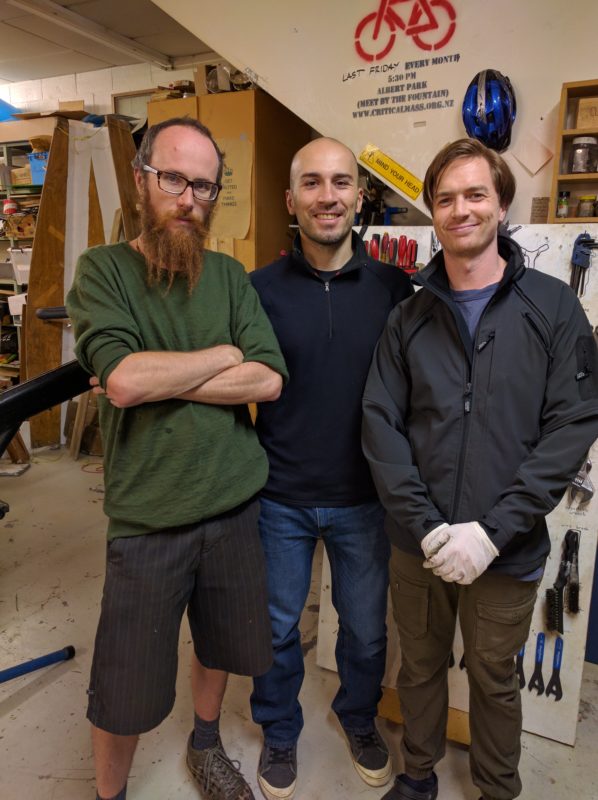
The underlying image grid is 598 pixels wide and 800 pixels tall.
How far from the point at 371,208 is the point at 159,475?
1907 mm

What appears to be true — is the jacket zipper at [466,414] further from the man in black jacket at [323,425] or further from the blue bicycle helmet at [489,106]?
the blue bicycle helmet at [489,106]

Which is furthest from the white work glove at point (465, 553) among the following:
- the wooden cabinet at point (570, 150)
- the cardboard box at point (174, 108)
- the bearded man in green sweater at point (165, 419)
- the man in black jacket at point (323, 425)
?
the cardboard box at point (174, 108)

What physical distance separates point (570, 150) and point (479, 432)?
1226 mm

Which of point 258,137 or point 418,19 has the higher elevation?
point 418,19

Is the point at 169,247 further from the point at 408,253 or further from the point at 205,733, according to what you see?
the point at 205,733

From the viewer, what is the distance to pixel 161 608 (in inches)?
51.2

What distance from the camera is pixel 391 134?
6.62ft

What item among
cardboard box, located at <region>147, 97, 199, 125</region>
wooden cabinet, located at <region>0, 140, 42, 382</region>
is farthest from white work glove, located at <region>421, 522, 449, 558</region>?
wooden cabinet, located at <region>0, 140, 42, 382</region>

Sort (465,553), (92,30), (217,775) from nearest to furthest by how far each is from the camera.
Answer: (465,553) < (217,775) < (92,30)

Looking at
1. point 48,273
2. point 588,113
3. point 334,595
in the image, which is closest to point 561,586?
point 334,595

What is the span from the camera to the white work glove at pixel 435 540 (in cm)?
123

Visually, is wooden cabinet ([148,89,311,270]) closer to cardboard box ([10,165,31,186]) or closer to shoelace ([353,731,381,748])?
cardboard box ([10,165,31,186])

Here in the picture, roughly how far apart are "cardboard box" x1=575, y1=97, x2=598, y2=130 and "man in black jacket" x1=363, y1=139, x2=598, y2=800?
0.72 m

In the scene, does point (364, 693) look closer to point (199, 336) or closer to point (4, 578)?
point (199, 336)
